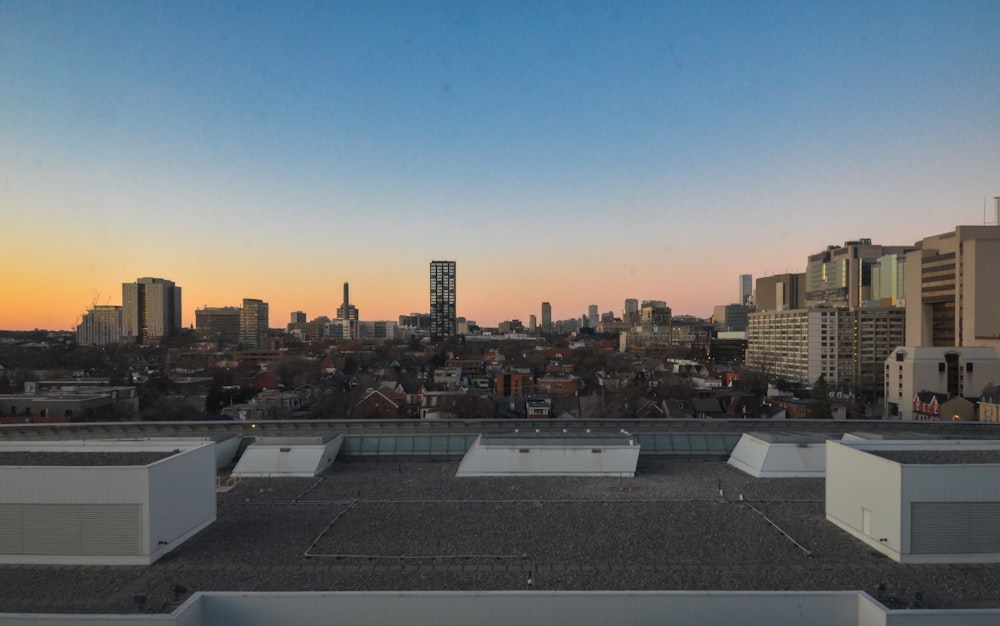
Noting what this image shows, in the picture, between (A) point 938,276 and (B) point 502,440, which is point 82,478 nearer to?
(B) point 502,440

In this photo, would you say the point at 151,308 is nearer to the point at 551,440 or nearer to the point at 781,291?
the point at 781,291

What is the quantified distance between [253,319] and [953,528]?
316 feet

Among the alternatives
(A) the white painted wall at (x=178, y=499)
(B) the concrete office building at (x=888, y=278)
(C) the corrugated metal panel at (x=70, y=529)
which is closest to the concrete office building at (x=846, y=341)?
(B) the concrete office building at (x=888, y=278)

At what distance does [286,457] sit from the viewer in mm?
7848

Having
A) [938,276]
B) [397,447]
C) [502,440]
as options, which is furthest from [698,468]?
[938,276]

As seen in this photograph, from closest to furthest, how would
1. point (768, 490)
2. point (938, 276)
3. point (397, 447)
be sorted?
point (768, 490) → point (397, 447) → point (938, 276)

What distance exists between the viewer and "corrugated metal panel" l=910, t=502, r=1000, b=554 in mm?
4859

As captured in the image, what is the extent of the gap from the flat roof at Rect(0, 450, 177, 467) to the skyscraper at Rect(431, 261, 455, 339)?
86170mm

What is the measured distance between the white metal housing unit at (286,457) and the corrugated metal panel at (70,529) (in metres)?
2.73

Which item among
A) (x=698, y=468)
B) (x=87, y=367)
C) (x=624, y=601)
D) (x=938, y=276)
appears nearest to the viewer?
(x=624, y=601)

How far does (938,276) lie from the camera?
3162cm

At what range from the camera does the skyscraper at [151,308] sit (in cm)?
7856

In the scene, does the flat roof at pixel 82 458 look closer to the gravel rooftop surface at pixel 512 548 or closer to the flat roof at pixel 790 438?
the gravel rooftop surface at pixel 512 548

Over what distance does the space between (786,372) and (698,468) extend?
38.3 meters
